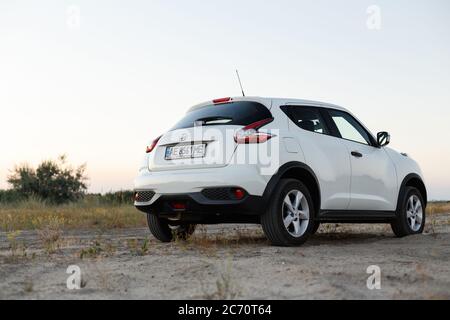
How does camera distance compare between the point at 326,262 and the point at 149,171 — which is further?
the point at 149,171

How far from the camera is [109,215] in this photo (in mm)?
14820

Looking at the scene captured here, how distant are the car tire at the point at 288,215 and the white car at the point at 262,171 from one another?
0.01 metres

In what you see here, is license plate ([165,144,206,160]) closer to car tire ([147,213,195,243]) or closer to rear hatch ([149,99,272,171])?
rear hatch ([149,99,272,171])

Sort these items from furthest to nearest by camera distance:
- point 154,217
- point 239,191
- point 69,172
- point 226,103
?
point 69,172 → point 154,217 → point 226,103 → point 239,191

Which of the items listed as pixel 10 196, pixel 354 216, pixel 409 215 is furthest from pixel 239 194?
pixel 10 196

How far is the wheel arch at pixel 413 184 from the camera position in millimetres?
8625

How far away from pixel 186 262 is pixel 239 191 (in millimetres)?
1085

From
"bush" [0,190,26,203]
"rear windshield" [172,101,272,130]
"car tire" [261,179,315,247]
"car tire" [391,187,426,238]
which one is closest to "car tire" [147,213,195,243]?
"rear windshield" [172,101,272,130]

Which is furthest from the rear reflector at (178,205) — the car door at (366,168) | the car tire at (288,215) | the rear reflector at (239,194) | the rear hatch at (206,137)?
the car door at (366,168)

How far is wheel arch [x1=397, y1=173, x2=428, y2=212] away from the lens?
28.3 ft

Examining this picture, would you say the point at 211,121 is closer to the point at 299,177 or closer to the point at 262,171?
the point at 262,171
